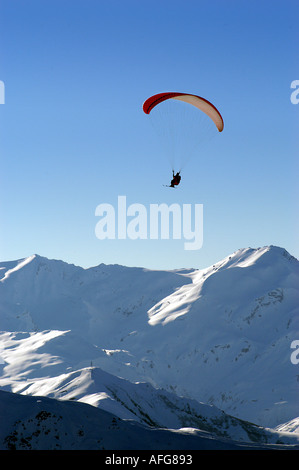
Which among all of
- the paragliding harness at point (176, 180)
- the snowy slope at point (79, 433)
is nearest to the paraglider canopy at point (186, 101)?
the paragliding harness at point (176, 180)

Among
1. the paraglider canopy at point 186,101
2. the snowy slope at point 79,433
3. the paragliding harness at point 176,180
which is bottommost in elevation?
the snowy slope at point 79,433

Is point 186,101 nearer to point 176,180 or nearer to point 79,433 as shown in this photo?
point 176,180

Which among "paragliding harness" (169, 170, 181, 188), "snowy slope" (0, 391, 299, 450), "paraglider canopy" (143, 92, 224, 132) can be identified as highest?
"paraglider canopy" (143, 92, 224, 132)

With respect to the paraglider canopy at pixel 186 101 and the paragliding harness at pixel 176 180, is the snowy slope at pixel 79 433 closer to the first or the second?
the paragliding harness at pixel 176 180

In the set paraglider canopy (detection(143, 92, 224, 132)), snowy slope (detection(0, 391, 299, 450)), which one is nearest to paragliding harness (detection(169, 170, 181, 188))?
paraglider canopy (detection(143, 92, 224, 132))

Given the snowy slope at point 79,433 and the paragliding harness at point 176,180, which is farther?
the paragliding harness at point 176,180

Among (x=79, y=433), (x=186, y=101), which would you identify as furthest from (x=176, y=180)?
(x=79, y=433)

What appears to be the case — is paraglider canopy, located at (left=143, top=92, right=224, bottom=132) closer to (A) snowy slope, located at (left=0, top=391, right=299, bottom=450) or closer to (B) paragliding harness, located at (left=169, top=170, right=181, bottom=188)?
(B) paragliding harness, located at (left=169, top=170, right=181, bottom=188)

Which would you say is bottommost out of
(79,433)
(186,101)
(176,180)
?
(79,433)
